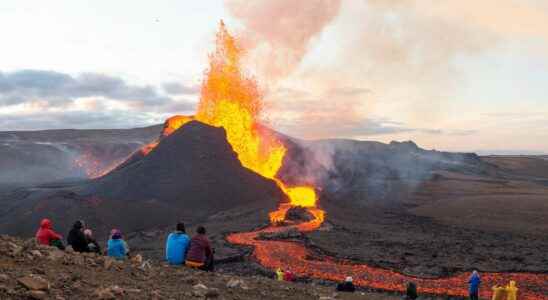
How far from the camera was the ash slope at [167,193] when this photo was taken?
143 feet

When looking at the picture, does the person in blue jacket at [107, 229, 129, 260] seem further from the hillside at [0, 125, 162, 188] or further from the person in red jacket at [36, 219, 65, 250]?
the hillside at [0, 125, 162, 188]

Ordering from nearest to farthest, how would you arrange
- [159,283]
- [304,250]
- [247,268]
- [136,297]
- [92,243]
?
[136,297], [159,283], [92,243], [247,268], [304,250]

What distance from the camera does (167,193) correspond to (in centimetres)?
5147

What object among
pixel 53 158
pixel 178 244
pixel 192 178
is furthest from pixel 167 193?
pixel 53 158

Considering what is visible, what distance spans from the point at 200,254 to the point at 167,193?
3990 cm

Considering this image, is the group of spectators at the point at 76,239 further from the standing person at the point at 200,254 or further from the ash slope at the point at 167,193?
the ash slope at the point at 167,193

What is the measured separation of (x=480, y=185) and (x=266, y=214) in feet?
213

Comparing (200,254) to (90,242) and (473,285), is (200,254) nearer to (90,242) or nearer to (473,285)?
(90,242)

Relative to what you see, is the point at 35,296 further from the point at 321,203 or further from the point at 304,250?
the point at 321,203

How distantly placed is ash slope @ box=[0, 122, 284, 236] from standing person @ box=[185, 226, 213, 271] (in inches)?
1259

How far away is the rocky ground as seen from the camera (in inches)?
272

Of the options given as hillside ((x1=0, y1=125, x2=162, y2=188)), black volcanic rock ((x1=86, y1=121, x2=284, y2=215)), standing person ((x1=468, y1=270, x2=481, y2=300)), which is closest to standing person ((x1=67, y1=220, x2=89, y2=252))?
standing person ((x1=468, y1=270, x2=481, y2=300))

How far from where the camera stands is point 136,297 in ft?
24.8

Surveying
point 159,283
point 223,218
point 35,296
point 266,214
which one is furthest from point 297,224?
point 35,296
